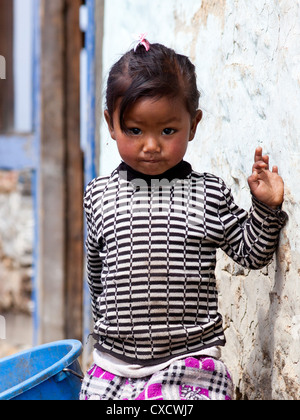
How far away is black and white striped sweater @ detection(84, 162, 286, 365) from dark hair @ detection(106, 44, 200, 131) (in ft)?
0.68

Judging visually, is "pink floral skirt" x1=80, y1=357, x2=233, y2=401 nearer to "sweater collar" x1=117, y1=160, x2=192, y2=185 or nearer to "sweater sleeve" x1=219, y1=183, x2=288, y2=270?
"sweater sleeve" x1=219, y1=183, x2=288, y2=270

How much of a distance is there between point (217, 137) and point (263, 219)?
0.66m

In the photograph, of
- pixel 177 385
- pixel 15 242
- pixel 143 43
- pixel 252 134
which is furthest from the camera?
pixel 15 242

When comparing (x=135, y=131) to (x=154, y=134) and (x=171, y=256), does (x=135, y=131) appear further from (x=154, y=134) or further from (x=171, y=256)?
(x=171, y=256)

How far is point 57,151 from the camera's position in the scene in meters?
4.73

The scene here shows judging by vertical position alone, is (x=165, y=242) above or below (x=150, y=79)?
below

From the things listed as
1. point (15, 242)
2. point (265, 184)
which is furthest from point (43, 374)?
point (15, 242)

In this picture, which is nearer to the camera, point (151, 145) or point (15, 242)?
point (151, 145)

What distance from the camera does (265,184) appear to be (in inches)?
85.0

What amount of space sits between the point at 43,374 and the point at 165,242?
0.52 m

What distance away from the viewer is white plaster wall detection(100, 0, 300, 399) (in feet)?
6.99

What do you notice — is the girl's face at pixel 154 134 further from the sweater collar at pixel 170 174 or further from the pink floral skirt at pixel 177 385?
the pink floral skirt at pixel 177 385

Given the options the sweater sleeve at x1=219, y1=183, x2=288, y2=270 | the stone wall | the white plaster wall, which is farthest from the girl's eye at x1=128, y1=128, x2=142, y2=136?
the stone wall

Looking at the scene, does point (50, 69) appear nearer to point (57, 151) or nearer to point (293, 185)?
point (57, 151)
